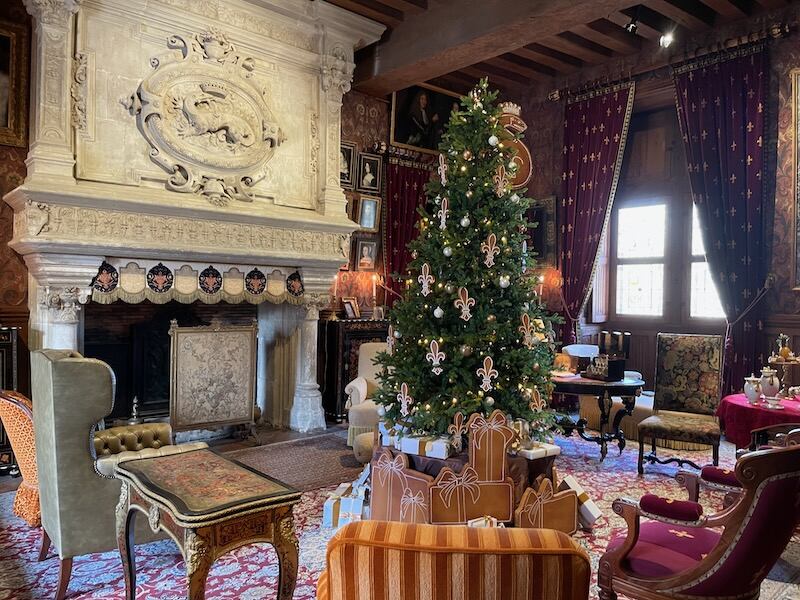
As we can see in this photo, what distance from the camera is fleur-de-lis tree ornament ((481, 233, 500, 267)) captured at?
11.8 ft

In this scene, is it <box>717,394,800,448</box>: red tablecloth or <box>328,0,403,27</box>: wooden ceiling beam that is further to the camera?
<box>328,0,403,27</box>: wooden ceiling beam

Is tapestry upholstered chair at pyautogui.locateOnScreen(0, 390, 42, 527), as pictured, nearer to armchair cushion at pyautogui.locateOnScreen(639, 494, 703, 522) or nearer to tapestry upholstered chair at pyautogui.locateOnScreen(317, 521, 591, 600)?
tapestry upholstered chair at pyautogui.locateOnScreen(317, 521, 591, 600)

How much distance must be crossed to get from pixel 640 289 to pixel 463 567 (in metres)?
7.64

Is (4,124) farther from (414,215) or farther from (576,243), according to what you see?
(576,243)

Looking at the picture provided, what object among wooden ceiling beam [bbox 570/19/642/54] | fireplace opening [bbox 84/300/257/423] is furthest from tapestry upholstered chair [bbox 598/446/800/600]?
wooden ceiling beam [bbox 570/19/642/54]

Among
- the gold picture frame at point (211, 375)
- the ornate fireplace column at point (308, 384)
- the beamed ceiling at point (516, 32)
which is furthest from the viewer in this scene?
the ornate fireplace column at point (308, 384)

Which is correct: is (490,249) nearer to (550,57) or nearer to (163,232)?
(163,232)

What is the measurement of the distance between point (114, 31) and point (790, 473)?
6.02 meters

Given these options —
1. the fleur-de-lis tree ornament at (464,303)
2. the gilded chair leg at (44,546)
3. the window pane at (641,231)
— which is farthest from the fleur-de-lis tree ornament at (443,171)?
the window pane at (641,231)

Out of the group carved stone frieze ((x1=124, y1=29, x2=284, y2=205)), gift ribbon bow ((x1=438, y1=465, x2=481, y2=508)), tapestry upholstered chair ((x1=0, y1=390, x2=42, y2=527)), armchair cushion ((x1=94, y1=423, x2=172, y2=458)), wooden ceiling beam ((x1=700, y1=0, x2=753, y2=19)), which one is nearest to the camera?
tapestry upholstered chair ((x1=0, y1=390, x2=42, y2=527))

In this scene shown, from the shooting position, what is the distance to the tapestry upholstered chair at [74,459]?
2.77 metres

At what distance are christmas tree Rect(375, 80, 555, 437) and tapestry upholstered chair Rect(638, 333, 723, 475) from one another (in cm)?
180

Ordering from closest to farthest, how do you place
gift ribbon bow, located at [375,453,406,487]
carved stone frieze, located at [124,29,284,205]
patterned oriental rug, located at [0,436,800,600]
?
1. patterned oriental rug, located at [0,436,800,600]
2. gift ribbon bow, located at [375,453,406,487]
3. carved stone frieze, located at [124,29,284,205]

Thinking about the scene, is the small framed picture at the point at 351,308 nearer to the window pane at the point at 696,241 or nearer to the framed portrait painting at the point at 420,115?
the framed portrait painting at the point at 420,115
